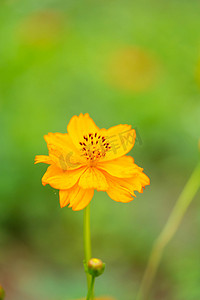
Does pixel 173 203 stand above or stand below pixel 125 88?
below

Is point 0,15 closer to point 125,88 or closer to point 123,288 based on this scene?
point 125,88

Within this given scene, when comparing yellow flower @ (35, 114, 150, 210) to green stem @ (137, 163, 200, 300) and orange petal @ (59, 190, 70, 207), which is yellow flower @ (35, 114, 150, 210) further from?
green stem @ (137, 163, 200, 300)

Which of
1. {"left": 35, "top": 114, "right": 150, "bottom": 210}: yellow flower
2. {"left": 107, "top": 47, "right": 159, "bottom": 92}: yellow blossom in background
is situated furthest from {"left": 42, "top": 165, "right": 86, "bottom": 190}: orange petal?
{"left": 107, "top": 47, "right": 159, "bottom": 92}: yellow blossom in background

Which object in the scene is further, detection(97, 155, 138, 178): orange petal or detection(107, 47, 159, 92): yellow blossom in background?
detection(107, 47, 159, 92): yellow blossom in background

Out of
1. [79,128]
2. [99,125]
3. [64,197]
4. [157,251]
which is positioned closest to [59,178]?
[64,197]

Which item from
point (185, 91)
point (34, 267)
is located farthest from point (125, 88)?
point (34, 267)

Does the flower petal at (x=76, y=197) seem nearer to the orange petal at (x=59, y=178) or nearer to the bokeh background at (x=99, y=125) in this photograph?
the orange petal at (x=59, y=178)
